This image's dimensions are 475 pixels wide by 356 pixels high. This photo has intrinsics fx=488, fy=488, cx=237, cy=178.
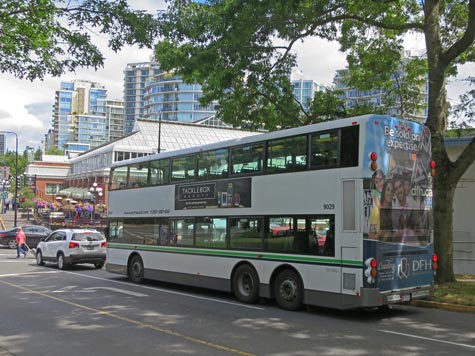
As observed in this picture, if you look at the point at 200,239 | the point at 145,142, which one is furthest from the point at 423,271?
the point at 145,142

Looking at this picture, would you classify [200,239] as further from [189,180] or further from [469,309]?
[469,309]

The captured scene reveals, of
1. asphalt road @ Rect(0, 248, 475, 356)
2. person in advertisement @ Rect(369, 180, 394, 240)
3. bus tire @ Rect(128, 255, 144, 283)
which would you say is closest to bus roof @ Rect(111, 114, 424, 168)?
person in advertisement @ Rect(369, 180, 394, 240)

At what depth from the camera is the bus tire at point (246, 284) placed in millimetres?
11812

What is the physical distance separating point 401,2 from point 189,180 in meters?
9.98

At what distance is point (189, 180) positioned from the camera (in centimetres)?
1420

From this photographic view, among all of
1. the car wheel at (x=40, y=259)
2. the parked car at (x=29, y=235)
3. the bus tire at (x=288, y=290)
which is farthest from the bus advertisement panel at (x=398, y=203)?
the parked car at (x=29, y=235)

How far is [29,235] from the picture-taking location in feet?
106

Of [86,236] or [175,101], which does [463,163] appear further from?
[175,101]

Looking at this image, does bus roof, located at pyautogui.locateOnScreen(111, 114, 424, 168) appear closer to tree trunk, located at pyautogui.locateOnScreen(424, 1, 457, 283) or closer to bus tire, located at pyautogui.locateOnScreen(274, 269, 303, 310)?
bus tire, located at pyautogui.locateOnScreen(274, 269, 303, 310)

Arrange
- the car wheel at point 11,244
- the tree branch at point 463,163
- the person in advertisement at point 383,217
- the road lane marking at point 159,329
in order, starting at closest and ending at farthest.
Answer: the road lane marking at point 159,329 → the person in advertisement at point 383,217 → the tree branch at point 463,163 → the car wheel at point 11,244

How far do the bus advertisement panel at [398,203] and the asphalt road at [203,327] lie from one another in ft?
3.36

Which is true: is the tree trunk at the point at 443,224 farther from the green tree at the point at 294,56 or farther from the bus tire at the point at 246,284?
the bus tire at the point at 246,284

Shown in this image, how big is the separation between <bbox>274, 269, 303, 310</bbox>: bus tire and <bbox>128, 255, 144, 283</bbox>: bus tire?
6.31m

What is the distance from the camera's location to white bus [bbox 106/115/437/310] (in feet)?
31.4
